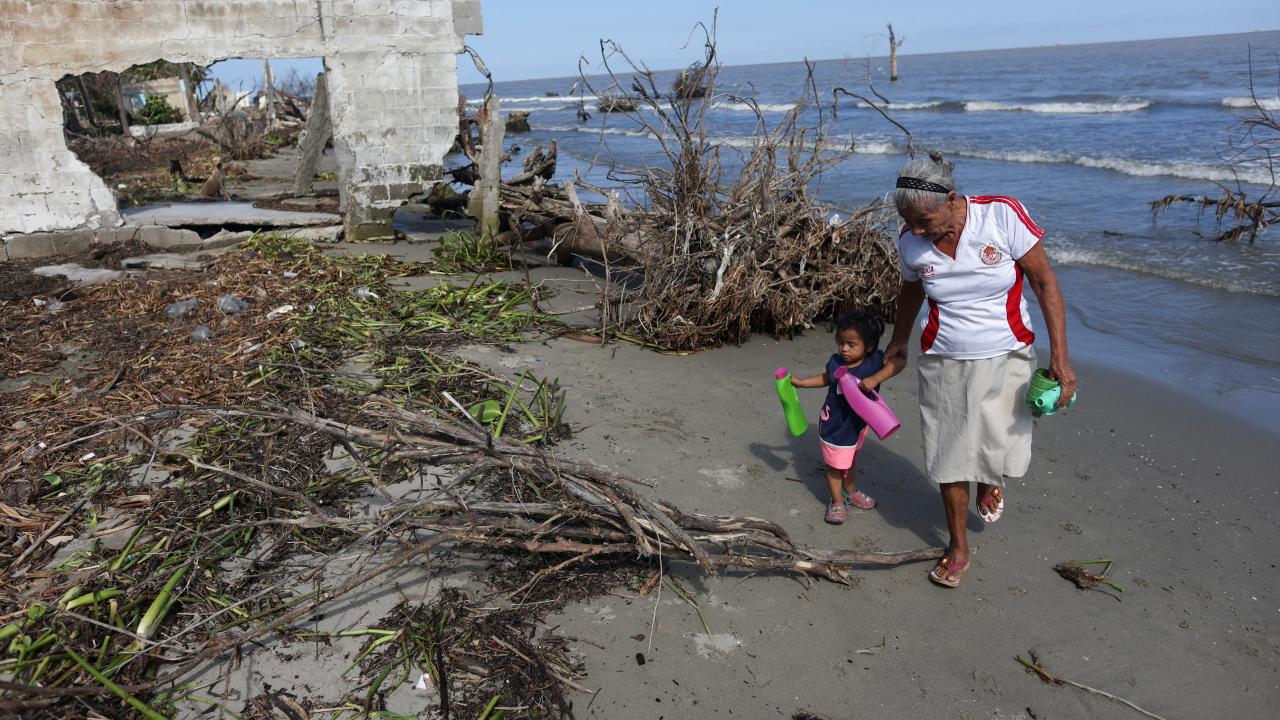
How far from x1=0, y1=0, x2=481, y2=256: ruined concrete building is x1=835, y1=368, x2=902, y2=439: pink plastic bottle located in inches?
283

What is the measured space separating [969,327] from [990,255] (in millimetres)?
290

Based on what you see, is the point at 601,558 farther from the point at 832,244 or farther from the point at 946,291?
the point at 832,244

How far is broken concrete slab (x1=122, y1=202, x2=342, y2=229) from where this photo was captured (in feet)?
31.3

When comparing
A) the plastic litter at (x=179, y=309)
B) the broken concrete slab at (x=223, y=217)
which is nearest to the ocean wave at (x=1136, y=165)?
the broken concrete slab at (x=223, y=217)

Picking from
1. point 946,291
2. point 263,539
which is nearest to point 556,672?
point 263,539

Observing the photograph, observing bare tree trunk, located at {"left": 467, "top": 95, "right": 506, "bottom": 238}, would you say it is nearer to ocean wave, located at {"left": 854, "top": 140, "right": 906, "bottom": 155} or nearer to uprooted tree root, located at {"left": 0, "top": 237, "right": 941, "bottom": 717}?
uprooted tree root, located at {"left": 0, "top": 237, "right": 941, "bottom": 717}

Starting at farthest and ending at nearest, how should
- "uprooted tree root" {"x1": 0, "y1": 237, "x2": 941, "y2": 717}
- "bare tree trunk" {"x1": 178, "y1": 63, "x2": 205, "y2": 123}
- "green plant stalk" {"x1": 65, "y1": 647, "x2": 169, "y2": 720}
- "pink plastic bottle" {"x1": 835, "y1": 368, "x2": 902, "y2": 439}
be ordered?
1. "bare tree trunk" {"x1": 178, "y1": 63, "x2": 205, "y2": 123}
2. "pink plastic bottle" {"x1": 835, "y1": 368, "x2": 902, "y2": 439}
3. "uprooted tree root" {"x1": 0, "y1": 237, "x2": 941, "y2": 717}
4. "green plant stalk" {"x1": 65, "y1": 647, "x2": 169, "y2": 720}

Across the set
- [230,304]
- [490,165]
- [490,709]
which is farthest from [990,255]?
[490,165]

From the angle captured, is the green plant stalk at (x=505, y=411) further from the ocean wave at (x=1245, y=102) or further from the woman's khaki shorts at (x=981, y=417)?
the ocean wave at (x=1245, y=102)

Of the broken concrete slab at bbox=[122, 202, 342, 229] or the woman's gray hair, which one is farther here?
the broken concrete slab at bbox=[122, 202, 342, 229]

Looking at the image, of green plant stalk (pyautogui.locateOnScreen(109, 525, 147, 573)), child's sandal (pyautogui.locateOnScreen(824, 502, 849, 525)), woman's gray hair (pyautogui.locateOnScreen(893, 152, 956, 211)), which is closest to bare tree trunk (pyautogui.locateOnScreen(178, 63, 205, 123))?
green plant stalk (pyautogui.locateOnScreen(109, 525, 147, 573))

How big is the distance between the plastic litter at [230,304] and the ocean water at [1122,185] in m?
3.15

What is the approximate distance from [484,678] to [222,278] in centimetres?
617

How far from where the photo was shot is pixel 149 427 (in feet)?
14.3
